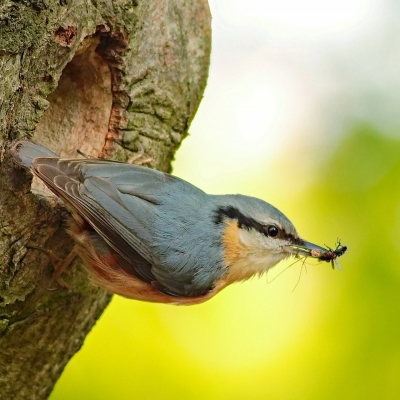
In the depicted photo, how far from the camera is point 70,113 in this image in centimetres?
314

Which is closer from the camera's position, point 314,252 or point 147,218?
point 147,218

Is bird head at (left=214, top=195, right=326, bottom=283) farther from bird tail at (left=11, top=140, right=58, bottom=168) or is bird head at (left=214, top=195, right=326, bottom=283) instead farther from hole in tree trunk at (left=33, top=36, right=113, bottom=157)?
bird tail at (left=11, top=140, right=58, bottom=168)

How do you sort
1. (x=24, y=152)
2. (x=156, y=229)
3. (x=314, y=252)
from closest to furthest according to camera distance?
(x=24, y=152), (x=156, y=229), (x=314, y=252)

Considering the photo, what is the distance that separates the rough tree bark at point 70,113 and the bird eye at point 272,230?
0.72m

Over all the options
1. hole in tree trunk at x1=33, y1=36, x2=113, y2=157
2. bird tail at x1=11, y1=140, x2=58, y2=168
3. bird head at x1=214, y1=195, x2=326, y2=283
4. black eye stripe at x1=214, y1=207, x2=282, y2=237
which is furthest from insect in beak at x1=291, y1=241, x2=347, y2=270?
bird tail at x1=11, y1=140, x2=58, y2=168

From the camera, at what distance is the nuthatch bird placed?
2.77 meters

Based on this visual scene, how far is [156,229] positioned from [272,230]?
0.62 m

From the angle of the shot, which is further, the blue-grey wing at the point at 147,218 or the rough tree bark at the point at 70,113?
the blue-grey wing at the point at 147,218

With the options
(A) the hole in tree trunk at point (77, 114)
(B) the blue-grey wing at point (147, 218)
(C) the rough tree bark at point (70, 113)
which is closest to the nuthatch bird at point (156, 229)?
(B) the blue-grey wing at point (147, 218)

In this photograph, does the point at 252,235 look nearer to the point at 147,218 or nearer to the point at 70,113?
the point at 147,218

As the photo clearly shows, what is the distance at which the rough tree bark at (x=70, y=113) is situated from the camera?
247 centimetres

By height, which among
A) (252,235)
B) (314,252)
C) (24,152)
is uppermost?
(314,252)

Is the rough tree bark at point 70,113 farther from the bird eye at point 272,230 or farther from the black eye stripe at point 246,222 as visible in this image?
the bird eye at point 272,230

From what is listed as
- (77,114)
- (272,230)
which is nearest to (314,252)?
(272,230)
